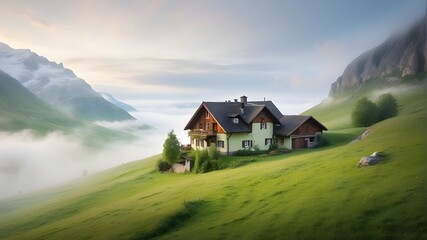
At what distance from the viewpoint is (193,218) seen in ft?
96.0

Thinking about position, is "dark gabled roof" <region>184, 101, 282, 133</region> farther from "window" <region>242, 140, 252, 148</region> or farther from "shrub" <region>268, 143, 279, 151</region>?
"shrub" <region>268, 143, 279, 151</region>

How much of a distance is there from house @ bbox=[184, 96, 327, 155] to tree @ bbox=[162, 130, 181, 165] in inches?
283

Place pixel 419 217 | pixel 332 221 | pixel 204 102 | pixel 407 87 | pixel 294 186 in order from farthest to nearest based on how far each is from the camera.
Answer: pixel 407 87, pixel 204 102, pixel 294 186, pixel 332 221, pixel 419 217

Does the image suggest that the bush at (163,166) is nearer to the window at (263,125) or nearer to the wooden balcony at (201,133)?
the wooden balcony at (201,133)

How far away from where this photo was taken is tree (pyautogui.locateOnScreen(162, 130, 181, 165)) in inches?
2542

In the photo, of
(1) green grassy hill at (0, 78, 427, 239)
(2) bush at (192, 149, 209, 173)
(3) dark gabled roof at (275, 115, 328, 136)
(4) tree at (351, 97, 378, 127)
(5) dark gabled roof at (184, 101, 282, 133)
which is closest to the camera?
(1) green grassy hill at (0, 78, 427, 239)

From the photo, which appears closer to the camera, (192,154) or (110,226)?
(110,226)

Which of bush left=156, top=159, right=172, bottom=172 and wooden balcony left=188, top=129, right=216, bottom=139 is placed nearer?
bush left=156, top=159, right=172, bottom=172


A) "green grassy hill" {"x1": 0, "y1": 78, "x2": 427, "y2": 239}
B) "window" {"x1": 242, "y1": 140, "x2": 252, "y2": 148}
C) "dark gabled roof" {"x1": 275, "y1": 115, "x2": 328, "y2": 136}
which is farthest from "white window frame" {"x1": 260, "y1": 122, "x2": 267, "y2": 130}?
"green grassy hill" {"x1": 0, "y1": 78, "x2": 427, "y2": 239}

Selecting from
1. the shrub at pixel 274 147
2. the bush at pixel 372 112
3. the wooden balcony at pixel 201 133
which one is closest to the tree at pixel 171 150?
the wooden balcony at pixel 201 133

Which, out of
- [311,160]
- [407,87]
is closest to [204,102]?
[311,160]

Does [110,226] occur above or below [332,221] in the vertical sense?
below

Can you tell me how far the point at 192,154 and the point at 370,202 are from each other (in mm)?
46454

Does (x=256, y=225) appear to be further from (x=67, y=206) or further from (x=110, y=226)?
(x=67, y=206)
